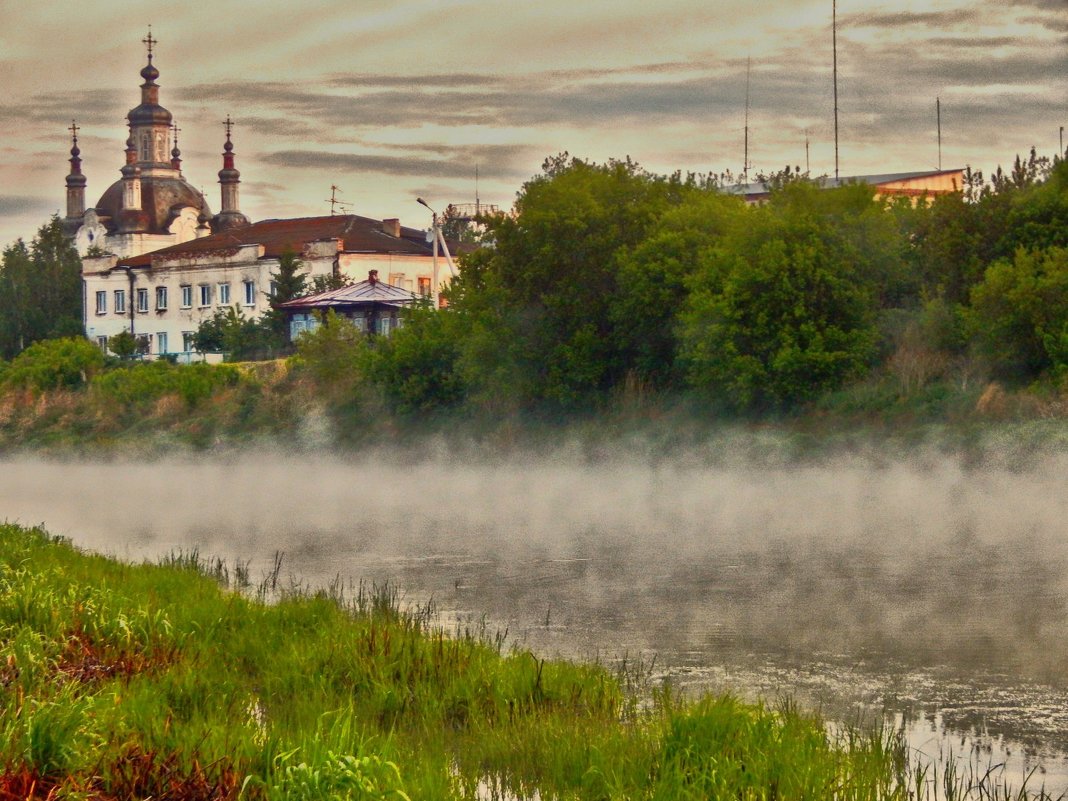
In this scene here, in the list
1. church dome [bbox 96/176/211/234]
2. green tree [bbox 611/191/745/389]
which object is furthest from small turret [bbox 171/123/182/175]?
green tree [bbox 611/191/745/389]

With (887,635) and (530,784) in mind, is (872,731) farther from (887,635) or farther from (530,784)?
(887,635)

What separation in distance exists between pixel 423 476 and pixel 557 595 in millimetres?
29540

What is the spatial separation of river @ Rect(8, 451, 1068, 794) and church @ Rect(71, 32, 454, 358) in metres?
37.6

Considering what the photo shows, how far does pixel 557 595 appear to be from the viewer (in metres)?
23.8

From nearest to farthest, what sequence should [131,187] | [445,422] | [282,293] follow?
[445,422]
[282,293]
[131,187]

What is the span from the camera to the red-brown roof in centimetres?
9475

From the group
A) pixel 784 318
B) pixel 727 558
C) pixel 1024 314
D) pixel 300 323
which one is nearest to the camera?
pixel 727 558

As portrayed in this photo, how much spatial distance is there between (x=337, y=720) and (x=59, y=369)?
7195 cm

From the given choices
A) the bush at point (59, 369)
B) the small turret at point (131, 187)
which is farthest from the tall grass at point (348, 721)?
the small turret at point (131, 187)

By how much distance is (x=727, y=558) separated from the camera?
27.9m

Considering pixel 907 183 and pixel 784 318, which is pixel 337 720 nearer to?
pixel 784 318

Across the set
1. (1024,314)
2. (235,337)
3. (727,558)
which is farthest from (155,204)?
(727,558)

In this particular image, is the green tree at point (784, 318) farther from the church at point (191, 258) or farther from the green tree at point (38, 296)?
Answer: the green tree at point (38, 296)

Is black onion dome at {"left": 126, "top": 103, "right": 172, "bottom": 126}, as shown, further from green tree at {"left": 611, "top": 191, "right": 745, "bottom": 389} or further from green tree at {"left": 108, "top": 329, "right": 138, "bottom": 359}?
green tree at {"left": 611, "top": 191, "right": 745, "bottom": 389}
